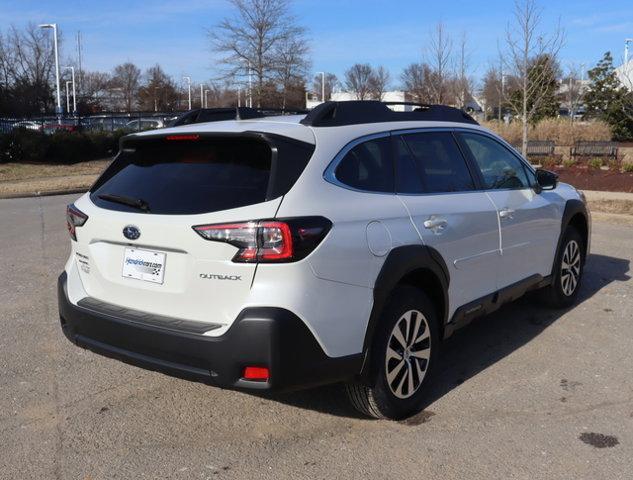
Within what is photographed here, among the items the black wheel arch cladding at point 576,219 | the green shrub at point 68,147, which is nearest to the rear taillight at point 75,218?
the black wheel arch cladding at point 576,219

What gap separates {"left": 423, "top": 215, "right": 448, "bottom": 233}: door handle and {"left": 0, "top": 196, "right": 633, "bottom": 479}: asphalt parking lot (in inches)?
42.1

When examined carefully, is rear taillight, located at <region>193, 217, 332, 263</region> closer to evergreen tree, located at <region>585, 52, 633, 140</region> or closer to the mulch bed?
the mulch bed

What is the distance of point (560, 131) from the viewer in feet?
86.3

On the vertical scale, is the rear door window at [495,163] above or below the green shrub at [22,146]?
above

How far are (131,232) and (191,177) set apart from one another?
420 millimetres

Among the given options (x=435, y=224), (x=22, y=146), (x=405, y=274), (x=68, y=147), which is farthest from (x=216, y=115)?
(x=68, y=147)

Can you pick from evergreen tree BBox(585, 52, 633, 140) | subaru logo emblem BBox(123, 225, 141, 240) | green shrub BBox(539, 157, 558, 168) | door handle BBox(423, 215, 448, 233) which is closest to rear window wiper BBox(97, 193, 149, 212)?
subaru logo emblem BBox(123, 225, 141, 240)

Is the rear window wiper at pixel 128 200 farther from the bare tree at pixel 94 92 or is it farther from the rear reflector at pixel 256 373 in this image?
the bare tree at pixel 94 92

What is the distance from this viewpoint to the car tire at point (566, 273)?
583 cm

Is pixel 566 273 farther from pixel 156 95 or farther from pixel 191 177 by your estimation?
pixel 156 95

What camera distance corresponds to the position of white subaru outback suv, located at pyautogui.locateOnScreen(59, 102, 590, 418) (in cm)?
314

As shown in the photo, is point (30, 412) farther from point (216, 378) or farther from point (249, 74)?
point (249, 74)

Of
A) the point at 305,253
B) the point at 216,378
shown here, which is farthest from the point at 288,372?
the point at 305,253

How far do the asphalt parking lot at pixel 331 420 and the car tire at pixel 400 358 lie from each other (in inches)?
5.1
